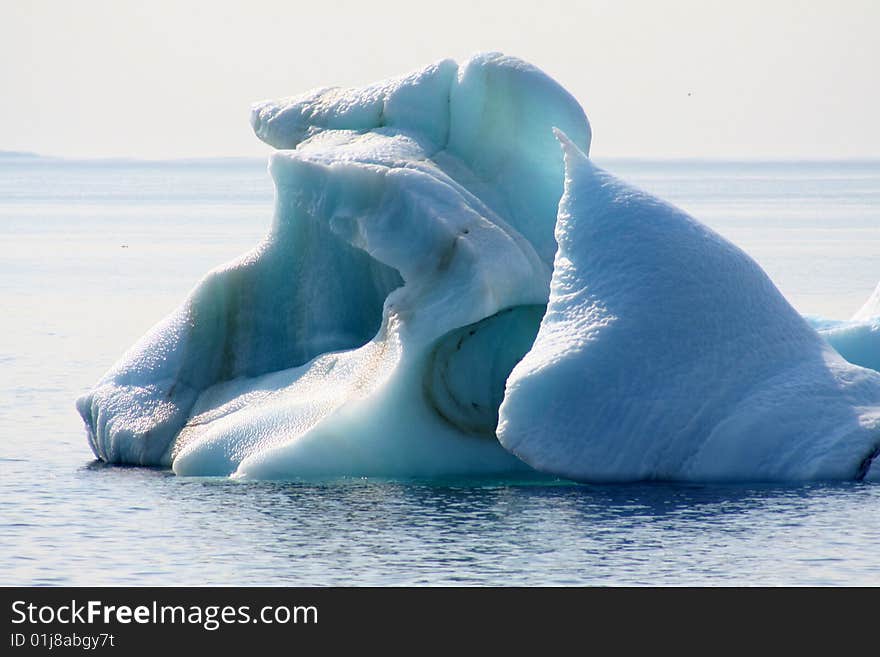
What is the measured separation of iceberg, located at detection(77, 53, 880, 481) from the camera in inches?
446

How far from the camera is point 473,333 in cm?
1242

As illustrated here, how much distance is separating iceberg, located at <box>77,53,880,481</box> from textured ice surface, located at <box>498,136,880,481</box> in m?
0.01

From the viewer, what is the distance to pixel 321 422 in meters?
11.9

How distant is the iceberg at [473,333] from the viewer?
11328 mm

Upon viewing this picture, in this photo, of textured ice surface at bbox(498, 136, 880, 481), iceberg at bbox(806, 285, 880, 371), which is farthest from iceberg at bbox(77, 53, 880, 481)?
iceberg at bbox(806, 285, 880, 371)

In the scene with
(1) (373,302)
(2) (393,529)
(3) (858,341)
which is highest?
(1) (373,302)

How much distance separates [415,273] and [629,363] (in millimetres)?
1780

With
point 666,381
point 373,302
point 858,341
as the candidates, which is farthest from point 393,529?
point 858,341

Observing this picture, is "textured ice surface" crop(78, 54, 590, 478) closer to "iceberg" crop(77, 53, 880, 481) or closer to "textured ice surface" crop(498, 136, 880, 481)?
"iceberg" crop(77, 53, 880, 481)

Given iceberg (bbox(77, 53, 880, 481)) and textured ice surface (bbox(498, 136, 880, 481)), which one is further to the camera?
iceberg (bbox(77, 53, 880, 481))

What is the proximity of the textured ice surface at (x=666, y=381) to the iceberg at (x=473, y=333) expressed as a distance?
14 millimetres

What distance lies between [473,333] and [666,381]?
1.65m

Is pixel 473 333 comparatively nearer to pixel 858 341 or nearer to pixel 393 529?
pixel 393 529

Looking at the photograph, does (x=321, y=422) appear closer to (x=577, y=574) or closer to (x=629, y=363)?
(x=629, y=363)
